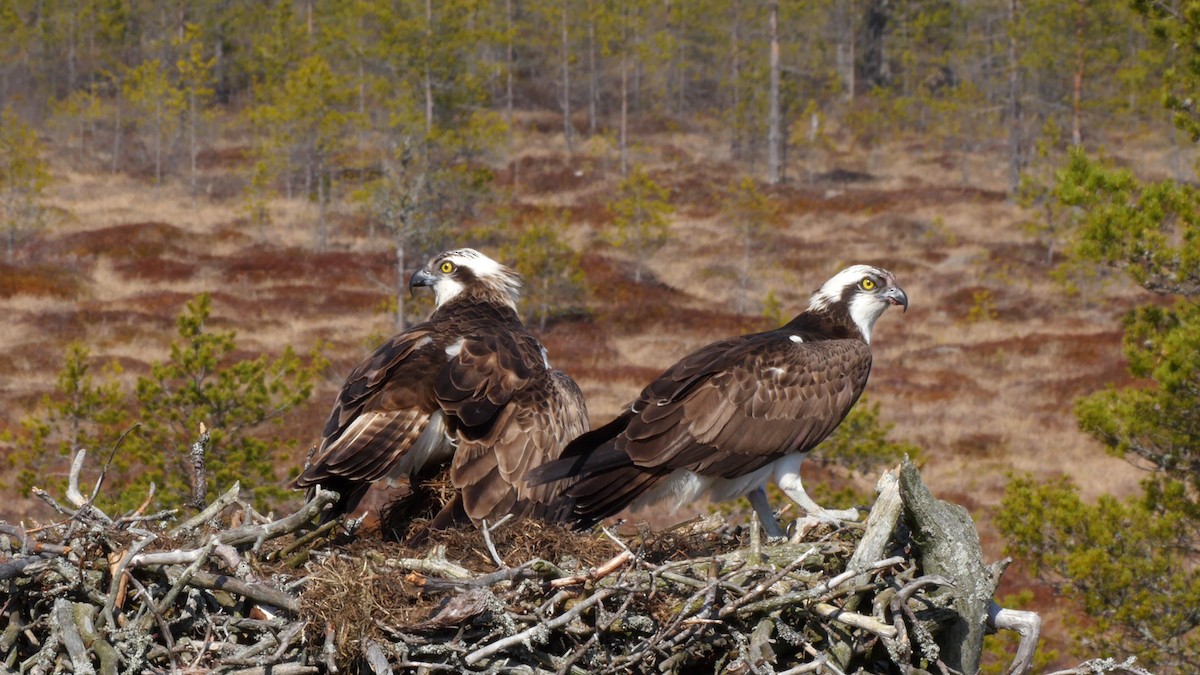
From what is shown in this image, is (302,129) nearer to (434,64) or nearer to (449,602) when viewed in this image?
(434,64)

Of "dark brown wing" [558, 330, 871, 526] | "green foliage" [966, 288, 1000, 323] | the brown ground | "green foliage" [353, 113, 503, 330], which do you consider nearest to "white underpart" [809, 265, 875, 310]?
"dark brown wing" [558, 330, 871, 526]

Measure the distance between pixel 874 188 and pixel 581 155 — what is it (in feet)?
40.9

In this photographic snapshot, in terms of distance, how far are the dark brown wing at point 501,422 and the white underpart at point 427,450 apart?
2.8 inches

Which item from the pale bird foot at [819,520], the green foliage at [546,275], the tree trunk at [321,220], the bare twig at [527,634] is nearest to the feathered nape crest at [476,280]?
the pale bird foot at [819,520]

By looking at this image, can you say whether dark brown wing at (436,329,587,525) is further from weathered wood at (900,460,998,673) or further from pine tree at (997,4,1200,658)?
pine tree at (997,4,1200,658)

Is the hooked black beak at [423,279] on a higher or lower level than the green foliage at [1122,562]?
higher

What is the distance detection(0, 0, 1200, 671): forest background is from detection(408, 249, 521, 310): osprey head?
6.96 ft

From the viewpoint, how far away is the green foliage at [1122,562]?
992cm

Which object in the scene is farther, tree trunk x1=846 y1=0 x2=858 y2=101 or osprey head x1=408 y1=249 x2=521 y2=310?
tree trunk x1=846 y1=0 x2=858 y2=101

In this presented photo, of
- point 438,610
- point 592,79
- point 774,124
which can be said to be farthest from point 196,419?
point 592,79

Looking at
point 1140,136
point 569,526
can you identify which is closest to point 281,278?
point 569,526

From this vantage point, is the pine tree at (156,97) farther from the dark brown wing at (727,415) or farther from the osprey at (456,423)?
the dark brown wing at (727,415)

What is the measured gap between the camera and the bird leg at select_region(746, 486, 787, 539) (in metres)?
6.52

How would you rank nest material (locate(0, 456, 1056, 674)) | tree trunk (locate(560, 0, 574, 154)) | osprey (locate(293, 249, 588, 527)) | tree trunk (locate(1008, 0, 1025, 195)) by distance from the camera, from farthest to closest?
tree trunk (locate(560, 0, 574, 154)), tree trunk (locate(1008, 0, 1025, 195)), osprey (locate(293, 249, 588, 527)), nest material (locate(0, 456, 1056, 674))
